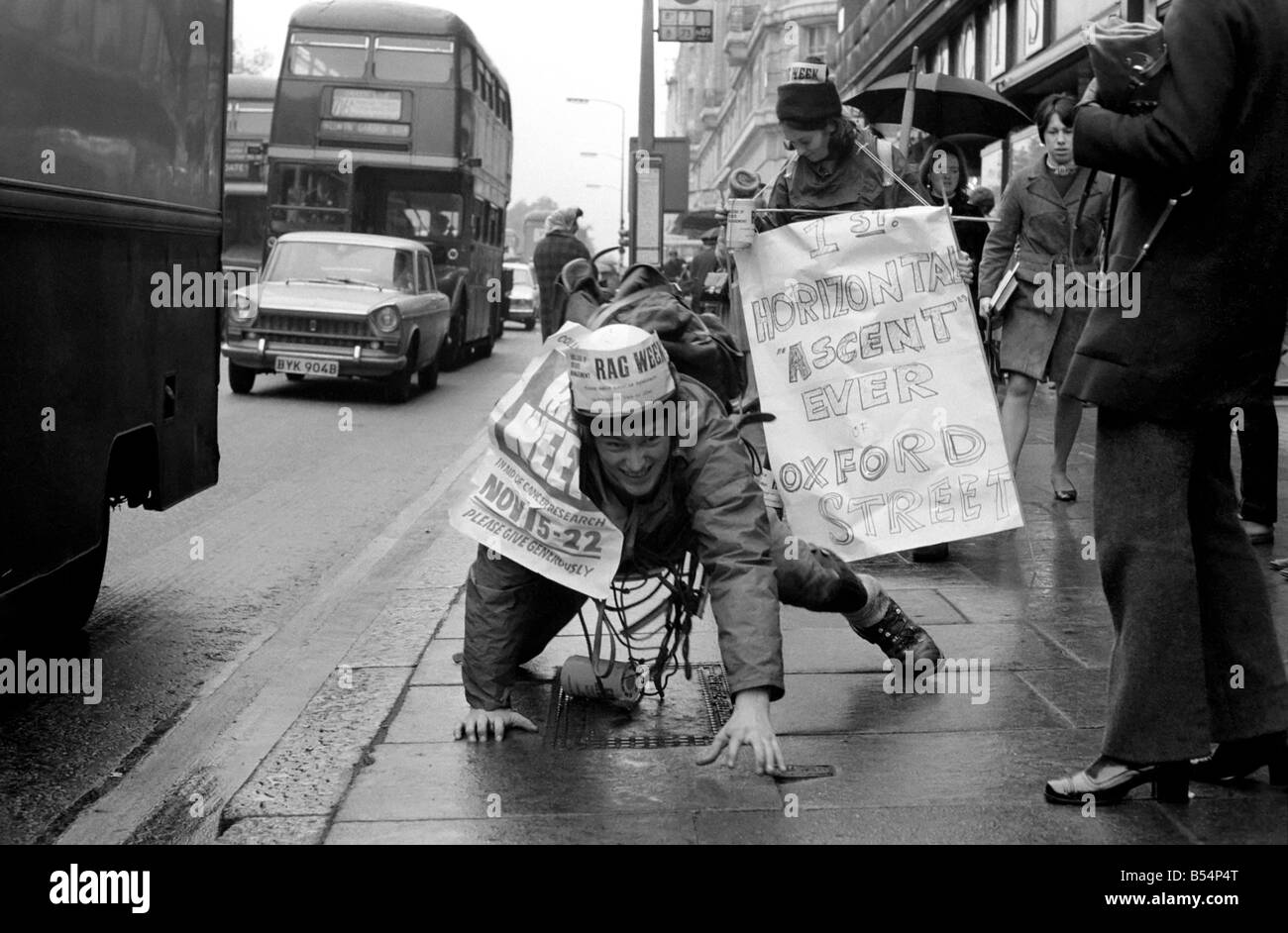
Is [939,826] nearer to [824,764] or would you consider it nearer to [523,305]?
[824,764]

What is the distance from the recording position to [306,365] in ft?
54.6

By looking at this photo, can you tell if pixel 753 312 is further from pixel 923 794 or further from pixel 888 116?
pixel 888 116

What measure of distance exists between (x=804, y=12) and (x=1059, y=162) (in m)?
63.4

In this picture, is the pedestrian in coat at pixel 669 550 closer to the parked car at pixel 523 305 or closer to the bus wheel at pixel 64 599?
the bus wheel at pixel 64 599

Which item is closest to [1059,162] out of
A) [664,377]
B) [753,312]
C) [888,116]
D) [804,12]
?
[753,312]

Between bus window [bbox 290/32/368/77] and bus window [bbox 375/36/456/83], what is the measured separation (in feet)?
0.88

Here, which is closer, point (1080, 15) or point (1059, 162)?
point (1059, 162)

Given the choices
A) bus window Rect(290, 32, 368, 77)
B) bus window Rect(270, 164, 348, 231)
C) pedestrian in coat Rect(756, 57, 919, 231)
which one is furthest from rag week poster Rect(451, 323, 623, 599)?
bus window Rect(290, 32, 368, 77)

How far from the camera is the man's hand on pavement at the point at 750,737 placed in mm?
3549

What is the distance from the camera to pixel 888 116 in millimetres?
12000

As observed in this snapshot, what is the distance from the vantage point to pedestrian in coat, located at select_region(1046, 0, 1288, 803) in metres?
3.36

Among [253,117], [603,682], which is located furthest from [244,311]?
[603,682]

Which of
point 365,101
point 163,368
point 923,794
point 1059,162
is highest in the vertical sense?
point 365,101

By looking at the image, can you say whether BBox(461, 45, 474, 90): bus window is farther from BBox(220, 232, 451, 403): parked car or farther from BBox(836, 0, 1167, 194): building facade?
BBox(836, 0, 1167, 194): building facade
